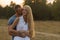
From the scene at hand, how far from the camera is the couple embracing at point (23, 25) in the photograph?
5.41 metres

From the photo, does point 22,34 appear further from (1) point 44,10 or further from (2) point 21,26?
(1) point 44,10

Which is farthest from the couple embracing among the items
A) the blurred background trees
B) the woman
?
the blurred background trees

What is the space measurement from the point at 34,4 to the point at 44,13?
251cm

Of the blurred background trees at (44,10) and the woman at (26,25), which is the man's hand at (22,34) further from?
the blurred background trees at (44,10)

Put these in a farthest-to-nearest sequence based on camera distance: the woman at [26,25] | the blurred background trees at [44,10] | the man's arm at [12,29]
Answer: the blurred background trees at [44,10]
the man's arm at [12,29]
the woman at [26,25]

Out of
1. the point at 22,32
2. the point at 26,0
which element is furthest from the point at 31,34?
the point at 26,0

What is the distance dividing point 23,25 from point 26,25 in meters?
0.06

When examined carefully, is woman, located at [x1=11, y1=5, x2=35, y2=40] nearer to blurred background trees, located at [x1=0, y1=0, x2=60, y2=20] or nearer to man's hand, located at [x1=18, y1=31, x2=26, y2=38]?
man's hand, located at [x1=18, y1=31, x2=26, y2=38]

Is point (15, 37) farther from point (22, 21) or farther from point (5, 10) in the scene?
point (5, 10)

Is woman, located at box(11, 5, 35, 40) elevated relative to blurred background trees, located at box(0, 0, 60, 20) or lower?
elevated

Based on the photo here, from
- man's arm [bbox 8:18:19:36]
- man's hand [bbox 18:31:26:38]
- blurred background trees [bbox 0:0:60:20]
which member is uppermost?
man's arm [bbox 8:18:19:36]

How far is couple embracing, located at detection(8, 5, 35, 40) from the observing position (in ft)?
17.7

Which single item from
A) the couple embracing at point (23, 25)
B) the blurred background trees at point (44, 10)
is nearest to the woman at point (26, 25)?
the couple embracing at point (23, 25)

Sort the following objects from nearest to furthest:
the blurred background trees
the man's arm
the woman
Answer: the woman, the man's arm, the blurred background trees
